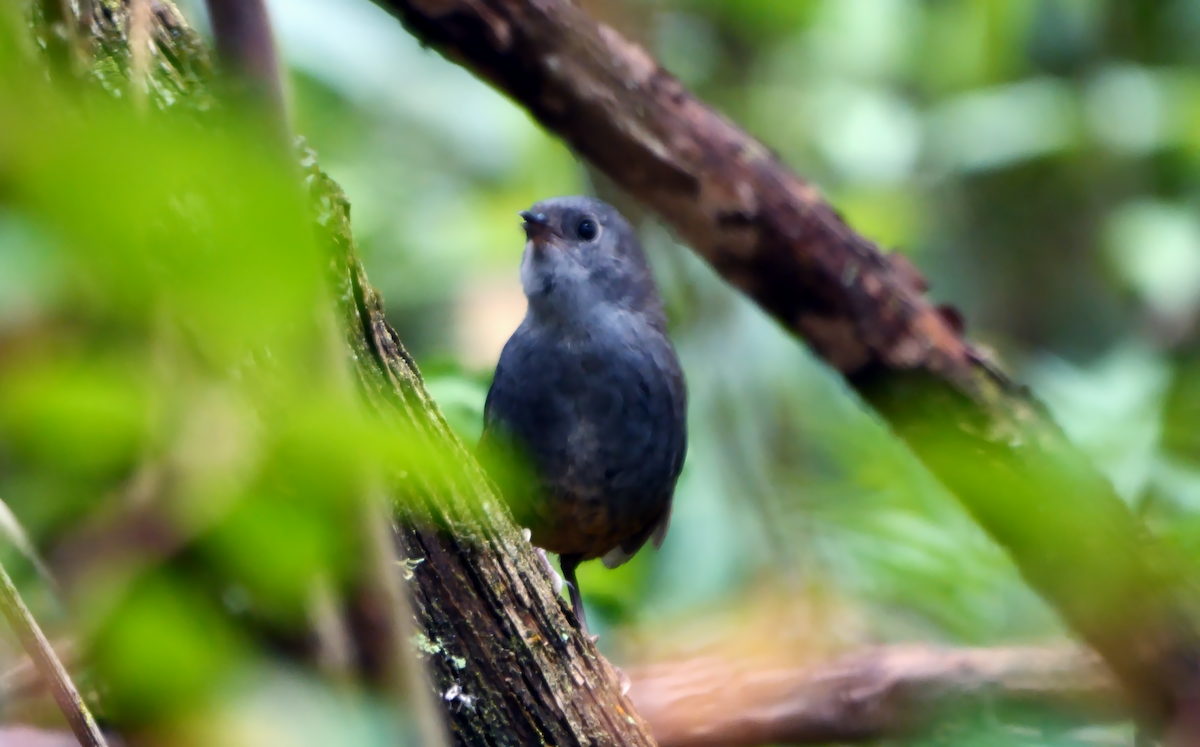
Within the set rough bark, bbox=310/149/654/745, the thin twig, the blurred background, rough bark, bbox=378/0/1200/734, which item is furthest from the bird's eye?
the thin twig

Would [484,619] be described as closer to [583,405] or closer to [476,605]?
[476,605]

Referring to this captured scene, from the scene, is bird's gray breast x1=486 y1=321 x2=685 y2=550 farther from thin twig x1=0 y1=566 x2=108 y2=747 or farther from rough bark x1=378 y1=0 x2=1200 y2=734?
thin twig x1=0 y1=566 x2=108 y2=747

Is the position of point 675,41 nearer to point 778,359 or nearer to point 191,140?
point 778,359

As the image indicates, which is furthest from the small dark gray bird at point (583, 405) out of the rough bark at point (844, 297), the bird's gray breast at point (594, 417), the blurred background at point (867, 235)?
the rough bark at point (844, 297)

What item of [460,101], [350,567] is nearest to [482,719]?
[350,567]

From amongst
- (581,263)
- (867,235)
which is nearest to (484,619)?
(581,263)
